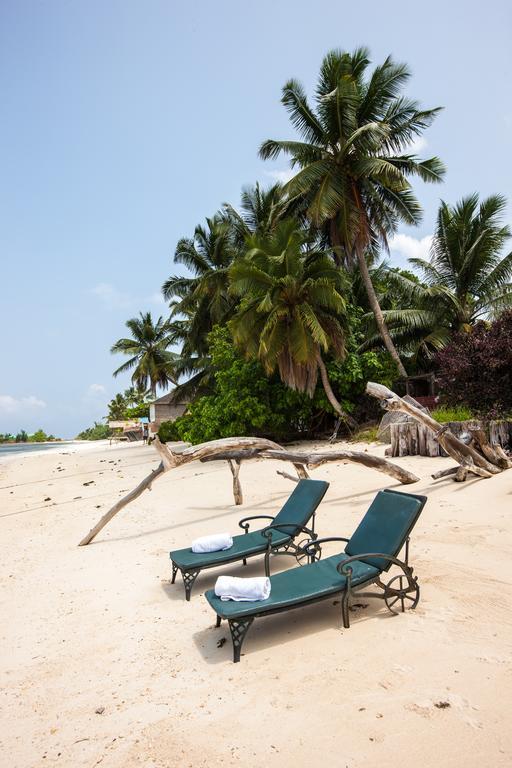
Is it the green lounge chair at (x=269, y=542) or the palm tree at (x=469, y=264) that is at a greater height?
the palm tree at (x=469, y=264)

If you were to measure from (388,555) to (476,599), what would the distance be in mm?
852

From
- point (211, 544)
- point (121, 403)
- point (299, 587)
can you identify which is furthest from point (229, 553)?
point (121, 403)

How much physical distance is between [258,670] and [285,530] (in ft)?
8.15

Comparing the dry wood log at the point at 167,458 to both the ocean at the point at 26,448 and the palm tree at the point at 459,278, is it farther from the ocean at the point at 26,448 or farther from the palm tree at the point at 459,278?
the ocean at the point at 26,448

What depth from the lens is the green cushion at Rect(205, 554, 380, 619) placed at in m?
3.71

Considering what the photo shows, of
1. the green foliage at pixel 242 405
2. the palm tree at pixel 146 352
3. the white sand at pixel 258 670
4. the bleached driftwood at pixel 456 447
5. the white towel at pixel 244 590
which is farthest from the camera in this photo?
the palm tree at pixel 146 352

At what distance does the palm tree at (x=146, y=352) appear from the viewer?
42.0 meters

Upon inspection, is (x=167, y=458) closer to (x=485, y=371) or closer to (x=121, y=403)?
(x=485, y=371)

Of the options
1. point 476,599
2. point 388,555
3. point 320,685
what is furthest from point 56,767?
point 476,599

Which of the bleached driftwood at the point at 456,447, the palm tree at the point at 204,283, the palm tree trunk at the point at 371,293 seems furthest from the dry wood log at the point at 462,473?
the palm tree at the point at 204,283

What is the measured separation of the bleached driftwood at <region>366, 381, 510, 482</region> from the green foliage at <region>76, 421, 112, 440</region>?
60557 millimetres

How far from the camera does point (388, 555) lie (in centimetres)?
426

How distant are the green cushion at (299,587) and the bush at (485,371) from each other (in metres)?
8.09

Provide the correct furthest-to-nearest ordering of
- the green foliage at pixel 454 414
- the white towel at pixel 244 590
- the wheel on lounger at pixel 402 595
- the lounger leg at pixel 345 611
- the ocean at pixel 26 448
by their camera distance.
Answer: the ocean at pixel 26 448
the green foliage at pixel 454 414
the wheel on lounger at pixel 402 595
the lounger leg at pixel 345 611
the white towel at pixel 244 590
